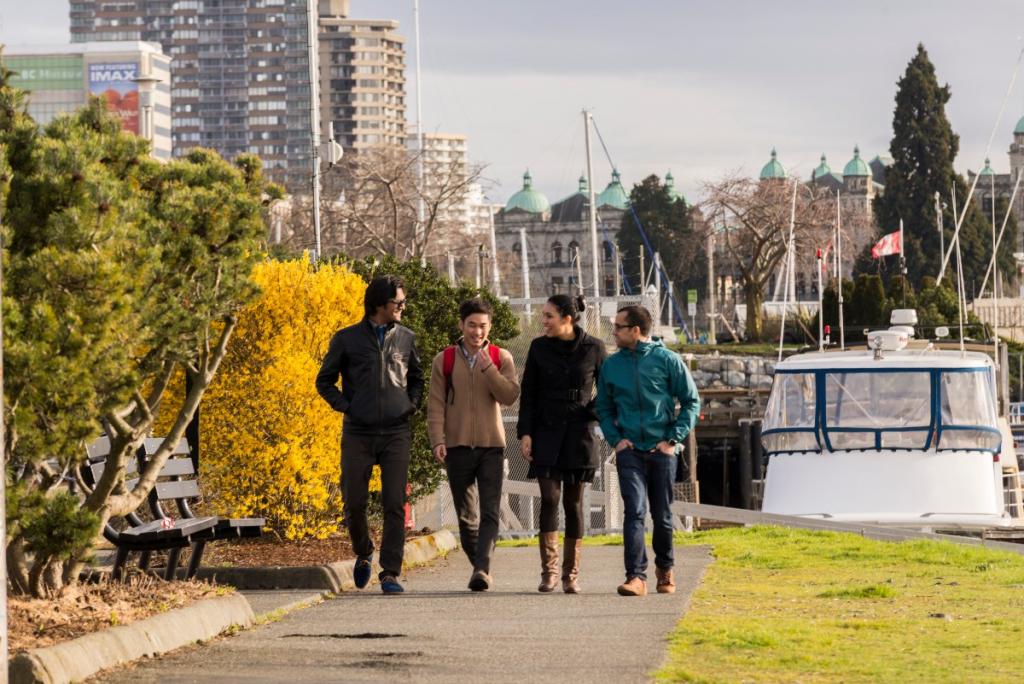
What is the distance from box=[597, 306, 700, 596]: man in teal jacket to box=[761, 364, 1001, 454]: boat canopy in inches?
570

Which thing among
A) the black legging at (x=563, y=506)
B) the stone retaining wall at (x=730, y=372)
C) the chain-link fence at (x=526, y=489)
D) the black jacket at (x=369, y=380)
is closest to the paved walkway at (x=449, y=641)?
the black legging at (x=563, y=506)

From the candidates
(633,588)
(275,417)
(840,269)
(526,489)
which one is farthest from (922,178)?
(633,588)

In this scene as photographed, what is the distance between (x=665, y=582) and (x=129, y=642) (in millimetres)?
4277

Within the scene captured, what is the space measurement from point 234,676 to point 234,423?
5741 millimetres

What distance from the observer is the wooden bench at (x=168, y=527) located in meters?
10.2

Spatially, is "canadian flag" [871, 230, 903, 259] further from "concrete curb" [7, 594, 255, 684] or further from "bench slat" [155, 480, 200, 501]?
"concrete curb" [7, 594, 255, 684]

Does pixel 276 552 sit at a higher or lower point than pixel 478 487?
lower

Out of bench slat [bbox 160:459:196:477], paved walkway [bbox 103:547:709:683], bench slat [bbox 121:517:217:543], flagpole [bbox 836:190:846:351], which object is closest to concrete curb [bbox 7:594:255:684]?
paved walkway [bbox 103:547:709:683]

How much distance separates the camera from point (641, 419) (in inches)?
458

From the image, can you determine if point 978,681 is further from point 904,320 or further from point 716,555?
point 904,320

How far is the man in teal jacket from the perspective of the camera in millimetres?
A: 11625

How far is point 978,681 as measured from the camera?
8.05 m

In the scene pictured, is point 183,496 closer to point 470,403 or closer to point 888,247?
point 470,403

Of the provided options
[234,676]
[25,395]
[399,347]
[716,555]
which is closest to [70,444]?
[25,395]
